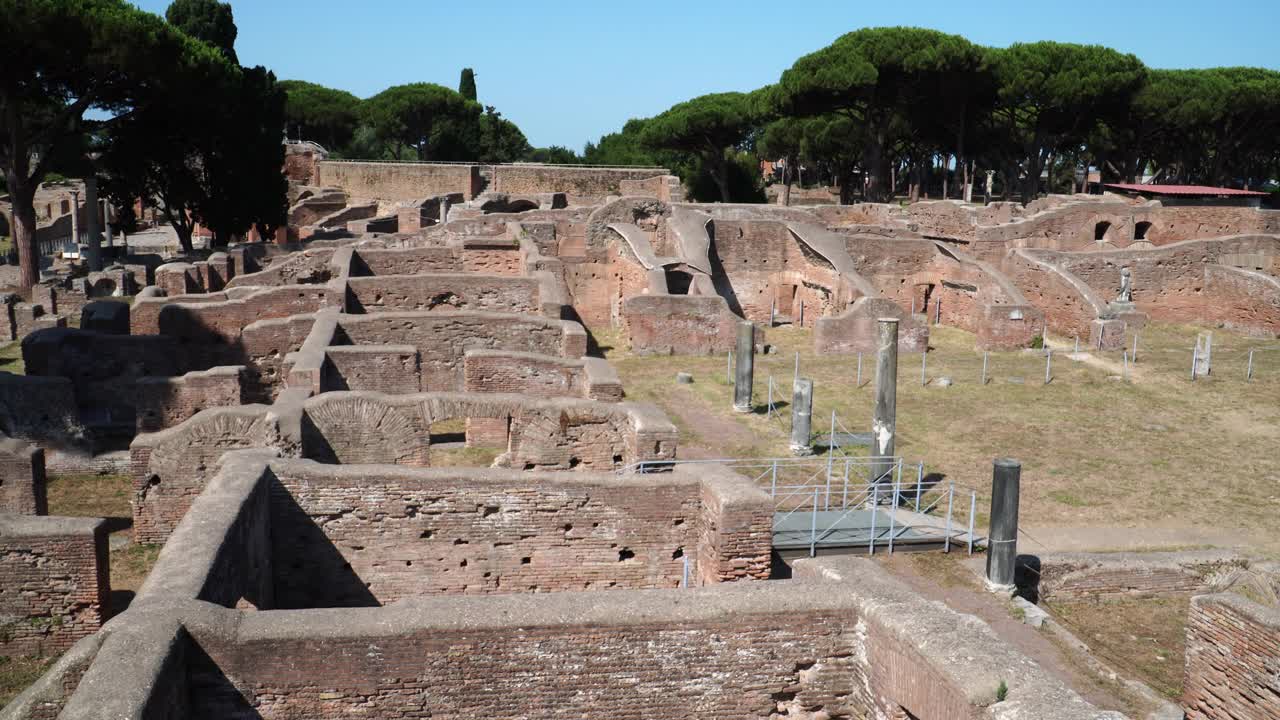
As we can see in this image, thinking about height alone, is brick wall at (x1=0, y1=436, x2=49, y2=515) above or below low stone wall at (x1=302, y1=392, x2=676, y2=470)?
below

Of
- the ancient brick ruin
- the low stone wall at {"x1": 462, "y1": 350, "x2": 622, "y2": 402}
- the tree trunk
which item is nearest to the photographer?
the ancient brick ruin

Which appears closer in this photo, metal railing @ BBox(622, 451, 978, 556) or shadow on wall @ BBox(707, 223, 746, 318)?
metal railing @ BBox(622, 451, 978, 556)

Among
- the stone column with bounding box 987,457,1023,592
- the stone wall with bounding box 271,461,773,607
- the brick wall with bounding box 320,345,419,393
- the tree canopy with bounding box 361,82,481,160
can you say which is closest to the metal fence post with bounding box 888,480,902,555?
the stone column with bounding box 987,457,1023,592

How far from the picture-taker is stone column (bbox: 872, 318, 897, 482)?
13523 millimetres

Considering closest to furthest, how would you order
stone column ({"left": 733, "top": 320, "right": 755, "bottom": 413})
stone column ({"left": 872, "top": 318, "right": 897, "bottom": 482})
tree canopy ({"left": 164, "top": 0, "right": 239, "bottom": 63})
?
stone column ({"left": 872, "top": 318, "right": 897, "bottom": 482}), stone column ({"left": 733, "top": 320, "right": 755, "bottom": 413}), tree canopy ({"left": 164, "top": 0, "right": 239, "bottom": 63})

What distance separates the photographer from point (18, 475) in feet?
35.8

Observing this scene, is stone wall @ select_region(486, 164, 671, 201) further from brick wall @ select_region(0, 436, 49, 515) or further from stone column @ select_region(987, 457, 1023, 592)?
stone column @ select_region(987, 457, 1023, 592)

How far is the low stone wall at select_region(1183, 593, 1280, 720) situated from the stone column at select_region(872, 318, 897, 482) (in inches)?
204

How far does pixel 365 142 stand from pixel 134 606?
56332 millimetres

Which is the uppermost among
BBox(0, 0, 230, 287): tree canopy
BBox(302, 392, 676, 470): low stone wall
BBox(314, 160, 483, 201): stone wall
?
BBox(0, 0, 230, 287): tree canopy

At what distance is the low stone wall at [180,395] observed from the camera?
13.9m

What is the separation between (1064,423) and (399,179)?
32.0 m

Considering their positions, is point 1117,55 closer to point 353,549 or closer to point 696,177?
point 696,177

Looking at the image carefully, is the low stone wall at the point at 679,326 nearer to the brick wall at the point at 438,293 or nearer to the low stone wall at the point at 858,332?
the low stone wall at the point at 858,332
